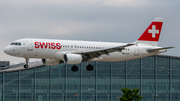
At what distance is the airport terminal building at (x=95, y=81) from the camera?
4144 inches

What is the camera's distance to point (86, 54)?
233ft

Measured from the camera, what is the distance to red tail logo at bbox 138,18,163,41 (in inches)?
3150

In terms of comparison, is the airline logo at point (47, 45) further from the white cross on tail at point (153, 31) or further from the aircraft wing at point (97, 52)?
the white cross on tail at point (153, 31)

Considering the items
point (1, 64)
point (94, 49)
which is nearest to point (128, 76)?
point (94, 49)

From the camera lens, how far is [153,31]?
81.1 metres

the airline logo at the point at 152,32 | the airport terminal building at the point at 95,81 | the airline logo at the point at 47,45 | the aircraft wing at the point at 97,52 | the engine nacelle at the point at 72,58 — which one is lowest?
the airport terminal building at the point at 95,81

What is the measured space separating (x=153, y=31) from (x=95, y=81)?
31.3 meters

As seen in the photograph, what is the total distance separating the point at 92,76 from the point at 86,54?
123ft

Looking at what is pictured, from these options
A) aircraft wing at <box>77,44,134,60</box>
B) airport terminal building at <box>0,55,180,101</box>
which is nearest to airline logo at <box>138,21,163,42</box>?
aircraft wing at <box>77,44,134,60</box>

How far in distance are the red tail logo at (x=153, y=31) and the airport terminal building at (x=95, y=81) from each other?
2902 cm

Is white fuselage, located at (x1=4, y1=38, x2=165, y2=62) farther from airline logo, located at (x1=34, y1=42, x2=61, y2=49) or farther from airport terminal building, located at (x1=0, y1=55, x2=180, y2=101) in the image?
airport terminal building, located at (x1=0, y1=55, x2=180, y2=101)

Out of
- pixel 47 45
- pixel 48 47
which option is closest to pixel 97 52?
pixel 48 47

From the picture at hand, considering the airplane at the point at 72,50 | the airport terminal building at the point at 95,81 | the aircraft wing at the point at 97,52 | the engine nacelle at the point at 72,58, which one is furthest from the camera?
the airport terminal building at the point at 95,81

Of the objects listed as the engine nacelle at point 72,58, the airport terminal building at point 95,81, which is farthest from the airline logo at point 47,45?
the airport terminal building at point 95,81
